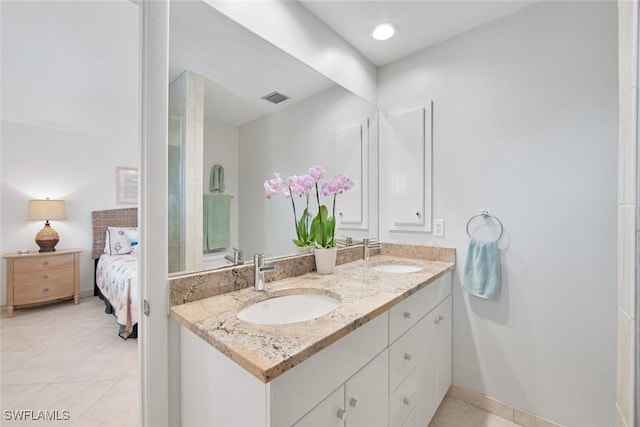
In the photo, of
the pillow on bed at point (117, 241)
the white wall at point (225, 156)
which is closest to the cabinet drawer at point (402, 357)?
the white wall at point (225, 156)

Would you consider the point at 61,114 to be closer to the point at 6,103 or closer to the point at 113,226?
the point at 6,103

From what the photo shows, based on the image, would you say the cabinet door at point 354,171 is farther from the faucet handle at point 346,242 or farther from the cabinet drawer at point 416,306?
the cabinet drawer at point 416,306

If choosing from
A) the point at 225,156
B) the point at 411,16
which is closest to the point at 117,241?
the point at 225,156

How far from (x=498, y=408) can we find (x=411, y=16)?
94.6 inches

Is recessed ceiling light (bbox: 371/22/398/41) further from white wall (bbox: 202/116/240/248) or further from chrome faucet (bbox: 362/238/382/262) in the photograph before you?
chrome faucet (bbox: 362/238/382/262)

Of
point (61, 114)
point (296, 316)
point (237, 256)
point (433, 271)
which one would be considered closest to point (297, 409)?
point (296, 316)

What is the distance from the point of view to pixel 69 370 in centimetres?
204

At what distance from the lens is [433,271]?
1521 millimetres

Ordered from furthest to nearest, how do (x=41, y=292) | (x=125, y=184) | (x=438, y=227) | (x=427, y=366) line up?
(x=125, y=184)
(x=41, y=292)
(x=438, y=227)
(x=427, y=366)

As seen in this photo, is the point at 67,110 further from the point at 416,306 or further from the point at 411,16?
the point at 416,306

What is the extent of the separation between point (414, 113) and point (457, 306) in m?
1.37

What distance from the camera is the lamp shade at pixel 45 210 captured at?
3336 mm

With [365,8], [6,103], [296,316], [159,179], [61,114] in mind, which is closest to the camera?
[159,179]

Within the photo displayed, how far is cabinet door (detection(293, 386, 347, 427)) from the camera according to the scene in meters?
0.70
